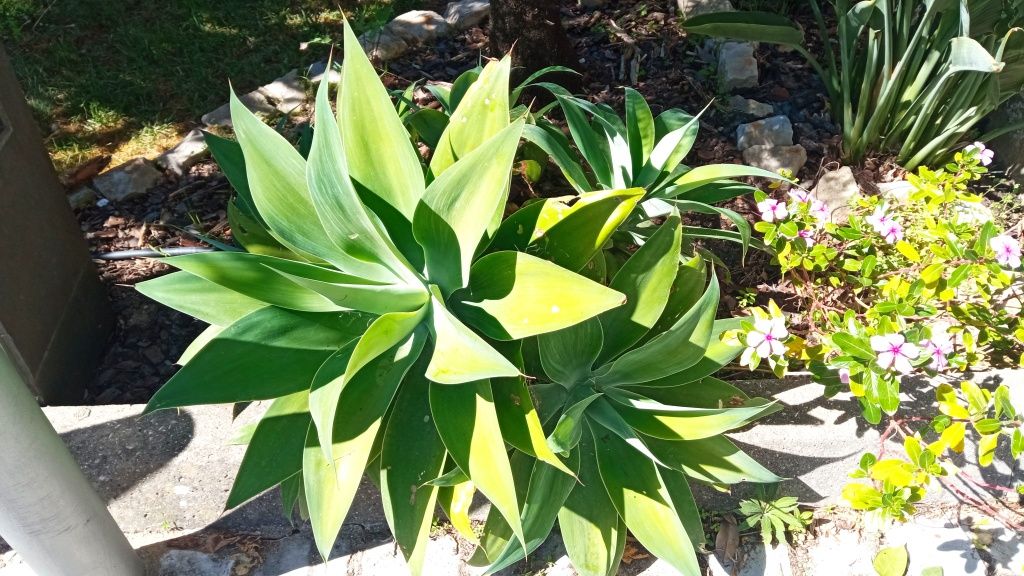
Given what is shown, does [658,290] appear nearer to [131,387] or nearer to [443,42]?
[131,387]

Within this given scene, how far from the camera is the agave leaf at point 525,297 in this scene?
133cm

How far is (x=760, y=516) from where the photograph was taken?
202 centimetres

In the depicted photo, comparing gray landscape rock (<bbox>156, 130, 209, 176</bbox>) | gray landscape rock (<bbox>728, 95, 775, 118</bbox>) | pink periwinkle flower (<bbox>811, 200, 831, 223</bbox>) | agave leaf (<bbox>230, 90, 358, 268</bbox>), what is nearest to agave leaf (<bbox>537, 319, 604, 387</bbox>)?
agave leaf (<bbox>230, 90, 358, 268</bbox>)

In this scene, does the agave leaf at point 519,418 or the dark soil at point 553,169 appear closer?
the agave leaf at point 519,418

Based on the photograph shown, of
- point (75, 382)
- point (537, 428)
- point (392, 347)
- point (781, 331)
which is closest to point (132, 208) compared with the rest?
point (75, 382)

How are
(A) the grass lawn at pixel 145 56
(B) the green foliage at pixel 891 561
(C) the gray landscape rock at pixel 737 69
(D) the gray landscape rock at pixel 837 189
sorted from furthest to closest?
(A) the grass lawn at pixel 145 56 → (C) the gray landscape rock at pixel 737 69 → (D) the gray landscape rock at pixel 837 189 → (B) the green foliage at pixel 891 561

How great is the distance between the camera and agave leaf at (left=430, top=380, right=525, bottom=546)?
4.60 ft

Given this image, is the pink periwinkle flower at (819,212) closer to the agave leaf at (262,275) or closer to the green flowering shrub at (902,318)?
the green flowering shrub at (902,318)

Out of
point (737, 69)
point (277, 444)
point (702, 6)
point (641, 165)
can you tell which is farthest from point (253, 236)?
point (702, 6)

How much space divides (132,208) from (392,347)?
2.26m

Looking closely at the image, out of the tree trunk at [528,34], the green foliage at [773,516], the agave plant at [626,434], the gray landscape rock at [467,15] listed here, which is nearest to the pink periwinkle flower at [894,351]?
the agave plant at [626,434]

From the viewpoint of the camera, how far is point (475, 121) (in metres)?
1.73

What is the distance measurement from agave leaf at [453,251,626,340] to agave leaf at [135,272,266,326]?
50cm

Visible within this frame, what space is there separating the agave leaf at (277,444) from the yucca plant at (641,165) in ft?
3.12
